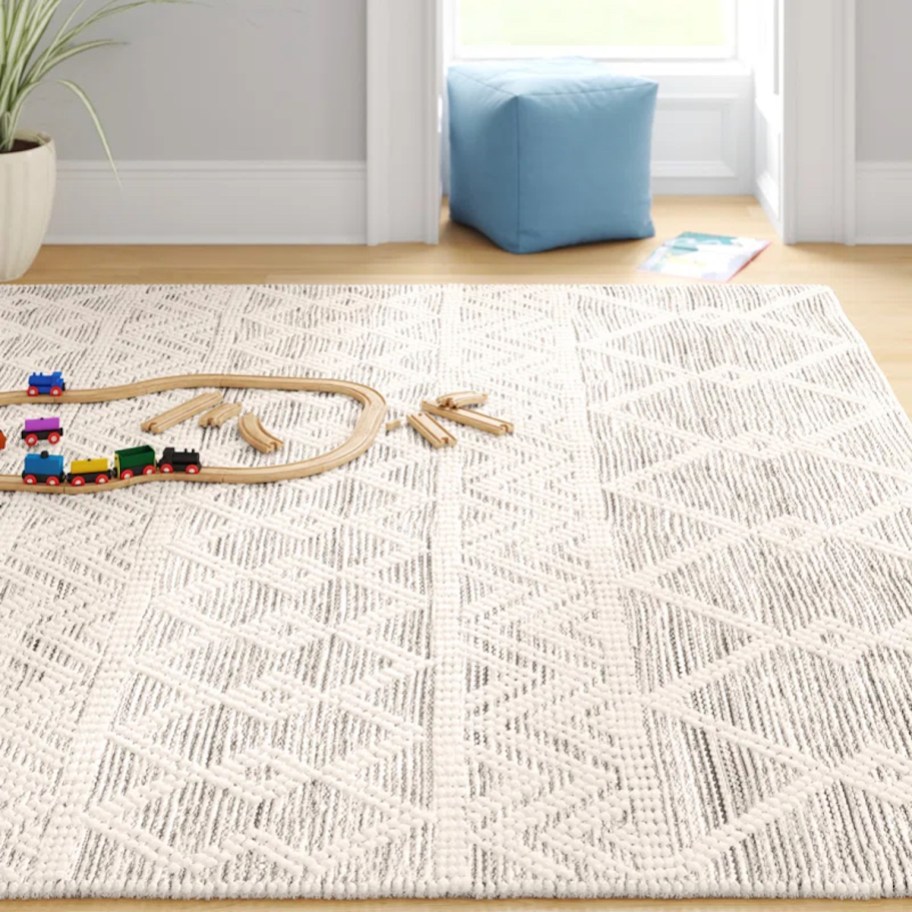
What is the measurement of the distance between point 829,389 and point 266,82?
1.84 metres

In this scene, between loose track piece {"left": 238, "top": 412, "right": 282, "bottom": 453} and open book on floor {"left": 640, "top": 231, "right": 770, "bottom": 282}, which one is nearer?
loose track piece {"left": 238, "top": 412, "right": 282, "bottom": 453}

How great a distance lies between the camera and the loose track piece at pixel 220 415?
9.84ft

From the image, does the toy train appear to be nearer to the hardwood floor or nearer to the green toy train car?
the green toy train car

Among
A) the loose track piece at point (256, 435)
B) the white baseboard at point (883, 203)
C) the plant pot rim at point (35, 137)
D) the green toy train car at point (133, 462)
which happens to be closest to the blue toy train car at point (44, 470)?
the green toy train car at point (133, 462)

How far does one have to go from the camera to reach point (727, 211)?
4.52 metres

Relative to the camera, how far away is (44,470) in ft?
8.98

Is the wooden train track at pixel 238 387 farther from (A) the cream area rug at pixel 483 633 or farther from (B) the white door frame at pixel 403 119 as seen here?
(B) the white door frame at pixel 403 119

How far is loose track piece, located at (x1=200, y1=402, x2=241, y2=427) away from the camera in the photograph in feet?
9.84

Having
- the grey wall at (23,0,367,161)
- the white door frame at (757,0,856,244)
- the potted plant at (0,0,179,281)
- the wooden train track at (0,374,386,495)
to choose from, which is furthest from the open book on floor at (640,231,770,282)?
the potted plant at (0,0,179,281)

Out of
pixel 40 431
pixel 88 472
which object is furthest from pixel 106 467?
pixel 40 431

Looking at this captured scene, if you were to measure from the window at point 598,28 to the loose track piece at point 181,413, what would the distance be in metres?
1.95

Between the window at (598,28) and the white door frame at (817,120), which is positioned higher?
the window at (598,28)

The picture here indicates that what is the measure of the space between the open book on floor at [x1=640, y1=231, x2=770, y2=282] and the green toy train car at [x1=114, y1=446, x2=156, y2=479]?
1662 millimetres

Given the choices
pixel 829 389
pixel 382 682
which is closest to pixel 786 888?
pixel 382 682
